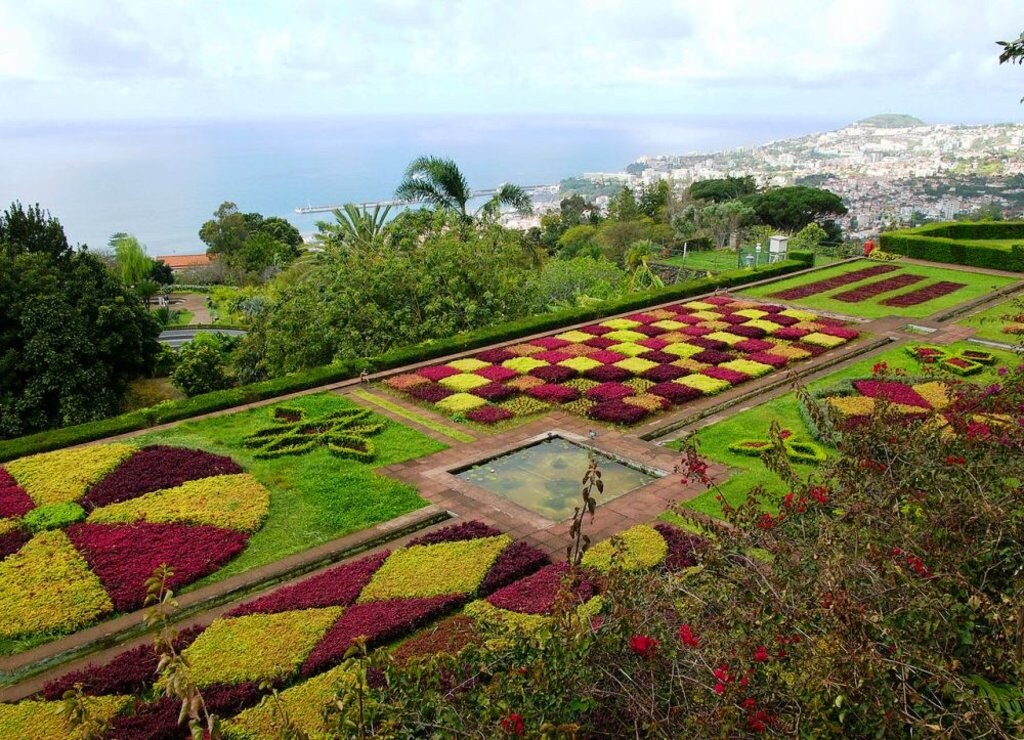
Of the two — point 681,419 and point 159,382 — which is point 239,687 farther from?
point 159,382

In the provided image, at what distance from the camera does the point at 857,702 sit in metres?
3.01

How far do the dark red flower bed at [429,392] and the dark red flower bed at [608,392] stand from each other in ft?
8.27

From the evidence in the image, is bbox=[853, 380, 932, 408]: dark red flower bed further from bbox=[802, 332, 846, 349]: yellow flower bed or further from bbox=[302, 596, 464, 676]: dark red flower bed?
bbox=[302, 596, 464, 676]: dark red flower bed

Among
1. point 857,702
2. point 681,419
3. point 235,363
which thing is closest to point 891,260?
point 681,419

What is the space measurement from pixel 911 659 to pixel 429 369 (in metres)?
12.0

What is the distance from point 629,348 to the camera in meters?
15.6

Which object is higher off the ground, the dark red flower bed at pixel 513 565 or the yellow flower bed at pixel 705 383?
the yellow flower bed at pixel 705 383

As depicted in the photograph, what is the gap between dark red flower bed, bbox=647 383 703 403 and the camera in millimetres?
12750

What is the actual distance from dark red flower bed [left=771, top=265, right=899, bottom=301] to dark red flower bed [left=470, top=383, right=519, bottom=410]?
431 inches

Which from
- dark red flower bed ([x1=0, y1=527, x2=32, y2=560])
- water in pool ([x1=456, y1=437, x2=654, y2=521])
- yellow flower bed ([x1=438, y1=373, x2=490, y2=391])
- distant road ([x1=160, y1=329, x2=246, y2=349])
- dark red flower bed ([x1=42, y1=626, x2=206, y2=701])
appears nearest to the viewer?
dark red flower bed ([x1=42, y1=626, x2=206, y2=701])

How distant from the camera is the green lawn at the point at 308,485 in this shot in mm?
8508

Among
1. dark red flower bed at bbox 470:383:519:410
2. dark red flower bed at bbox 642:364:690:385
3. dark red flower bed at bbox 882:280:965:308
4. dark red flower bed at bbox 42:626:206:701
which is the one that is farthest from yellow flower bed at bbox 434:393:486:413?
dark red flower bed at bbox 882:280:965:308

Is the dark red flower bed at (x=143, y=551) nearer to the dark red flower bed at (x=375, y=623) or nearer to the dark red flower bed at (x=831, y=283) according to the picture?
the dark red flower bed at (x=375, y=623)

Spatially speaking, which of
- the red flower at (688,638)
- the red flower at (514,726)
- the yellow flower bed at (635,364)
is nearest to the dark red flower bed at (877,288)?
the yellow flower bed at (635,364)
